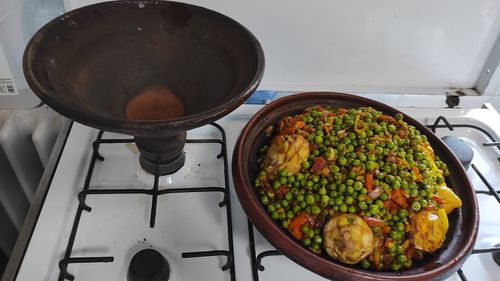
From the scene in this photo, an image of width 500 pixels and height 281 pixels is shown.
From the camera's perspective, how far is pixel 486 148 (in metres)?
0.76

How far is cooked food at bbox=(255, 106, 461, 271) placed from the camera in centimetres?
48

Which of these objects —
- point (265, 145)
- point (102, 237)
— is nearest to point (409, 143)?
point (265, 145)

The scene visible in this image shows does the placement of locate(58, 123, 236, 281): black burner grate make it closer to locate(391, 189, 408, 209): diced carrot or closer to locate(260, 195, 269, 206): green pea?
locate(260, 195, 269, 206): green pea

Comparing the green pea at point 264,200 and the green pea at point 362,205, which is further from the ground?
the green pea at point 362,205

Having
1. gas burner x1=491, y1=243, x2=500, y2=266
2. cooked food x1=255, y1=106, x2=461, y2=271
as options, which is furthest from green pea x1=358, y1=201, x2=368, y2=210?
gas burner x1=491, y1=243, x2=500, y2=266

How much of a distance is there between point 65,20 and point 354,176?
0.44m

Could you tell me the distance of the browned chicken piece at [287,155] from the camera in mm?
530

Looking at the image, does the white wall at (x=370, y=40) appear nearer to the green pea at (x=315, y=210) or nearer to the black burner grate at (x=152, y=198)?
the black burner grate at (x=152, y=198)

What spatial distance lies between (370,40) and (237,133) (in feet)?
1.10

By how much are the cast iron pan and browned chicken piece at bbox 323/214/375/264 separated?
0.64ft

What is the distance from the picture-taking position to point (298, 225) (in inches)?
19.4

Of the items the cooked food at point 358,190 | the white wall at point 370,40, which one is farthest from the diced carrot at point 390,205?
the white wall at point 370,40

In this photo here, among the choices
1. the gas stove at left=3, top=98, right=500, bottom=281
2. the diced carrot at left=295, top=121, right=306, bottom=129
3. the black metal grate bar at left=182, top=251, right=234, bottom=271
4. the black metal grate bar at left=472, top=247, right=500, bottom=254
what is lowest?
the gas stove at left=3, top=98, right=500, bottom=281

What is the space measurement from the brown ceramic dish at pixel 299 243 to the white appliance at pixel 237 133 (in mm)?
70
